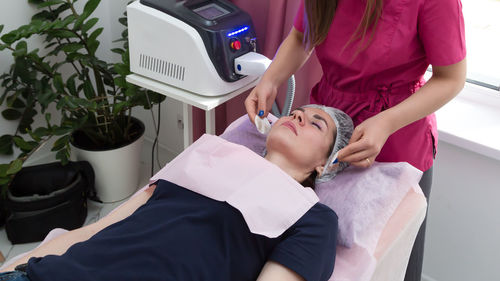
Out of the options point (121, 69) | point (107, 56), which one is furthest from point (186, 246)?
point (107, 56)

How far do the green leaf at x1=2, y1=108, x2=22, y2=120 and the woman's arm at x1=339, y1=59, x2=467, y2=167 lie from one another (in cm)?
176

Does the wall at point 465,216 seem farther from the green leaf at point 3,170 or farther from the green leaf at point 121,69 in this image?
the green leaf at point 3,170

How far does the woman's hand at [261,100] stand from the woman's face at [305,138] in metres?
0.08

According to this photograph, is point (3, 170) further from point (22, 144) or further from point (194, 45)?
point (194, 45)

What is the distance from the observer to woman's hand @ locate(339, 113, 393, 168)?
45.4 inches

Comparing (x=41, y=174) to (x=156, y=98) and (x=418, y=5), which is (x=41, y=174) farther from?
(x=418, y=5)

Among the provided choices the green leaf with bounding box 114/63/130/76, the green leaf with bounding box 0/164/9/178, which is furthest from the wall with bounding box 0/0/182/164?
the green leaf with bounding box 114/63/130/76

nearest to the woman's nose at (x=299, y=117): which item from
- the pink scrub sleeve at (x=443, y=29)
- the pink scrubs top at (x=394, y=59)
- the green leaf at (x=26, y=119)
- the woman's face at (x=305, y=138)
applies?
the woman's face at (x=305, y=138)

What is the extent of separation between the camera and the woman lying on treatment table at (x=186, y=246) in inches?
42.3

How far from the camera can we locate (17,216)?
211 centimetres

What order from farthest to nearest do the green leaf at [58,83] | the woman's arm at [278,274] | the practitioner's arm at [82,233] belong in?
1. the green leaf at [58,83]
2. the practitioner's arm at [82,233]
3. the woman's arm at [278,274]

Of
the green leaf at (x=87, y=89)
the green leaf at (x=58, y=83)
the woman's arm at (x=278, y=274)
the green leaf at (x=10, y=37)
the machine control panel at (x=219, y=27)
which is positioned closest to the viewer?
the woman's arm at (x=278, y=274)

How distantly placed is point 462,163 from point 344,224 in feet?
2.43

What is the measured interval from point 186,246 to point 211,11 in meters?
0.98
